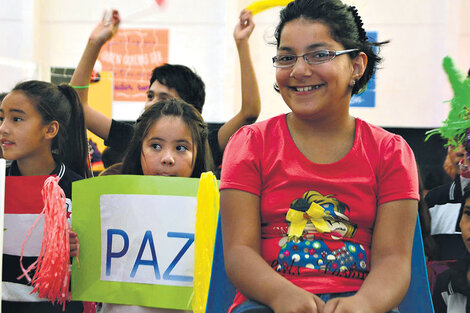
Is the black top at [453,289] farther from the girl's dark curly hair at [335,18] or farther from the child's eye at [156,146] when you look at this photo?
the child's eye at [156,146]

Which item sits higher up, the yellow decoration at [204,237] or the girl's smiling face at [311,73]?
the girl's smiling face at [311,73]

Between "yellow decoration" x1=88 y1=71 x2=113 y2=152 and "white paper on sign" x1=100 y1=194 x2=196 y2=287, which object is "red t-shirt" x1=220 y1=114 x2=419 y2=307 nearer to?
"white paper on sign" x1=100 y1=194 x2=196 y2=287

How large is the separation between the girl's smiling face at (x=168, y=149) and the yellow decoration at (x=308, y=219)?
0.76 meters

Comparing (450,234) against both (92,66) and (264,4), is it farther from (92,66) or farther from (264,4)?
(92,66)

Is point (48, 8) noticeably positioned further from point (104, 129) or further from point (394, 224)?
point (394, 224)

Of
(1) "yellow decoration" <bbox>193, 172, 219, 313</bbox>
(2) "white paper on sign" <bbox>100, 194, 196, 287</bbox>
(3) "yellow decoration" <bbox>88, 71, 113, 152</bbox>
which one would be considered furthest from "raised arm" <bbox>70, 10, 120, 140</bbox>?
(3) "yellow decoration" <bbox>88, 71, 113, 152</bbox>

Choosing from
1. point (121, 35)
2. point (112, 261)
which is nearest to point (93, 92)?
point (121, 35)

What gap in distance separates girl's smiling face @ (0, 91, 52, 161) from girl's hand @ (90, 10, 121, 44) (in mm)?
424

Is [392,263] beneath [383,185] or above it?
beneath

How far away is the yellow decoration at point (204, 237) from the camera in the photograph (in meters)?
1.70

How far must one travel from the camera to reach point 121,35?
204 inches

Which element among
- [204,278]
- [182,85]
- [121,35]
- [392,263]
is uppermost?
[121,35]

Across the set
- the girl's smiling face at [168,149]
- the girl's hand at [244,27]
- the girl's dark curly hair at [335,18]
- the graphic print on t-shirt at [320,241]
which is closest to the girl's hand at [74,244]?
the girl's smiling face at [168,149]

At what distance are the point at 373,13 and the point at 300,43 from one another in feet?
12.7
